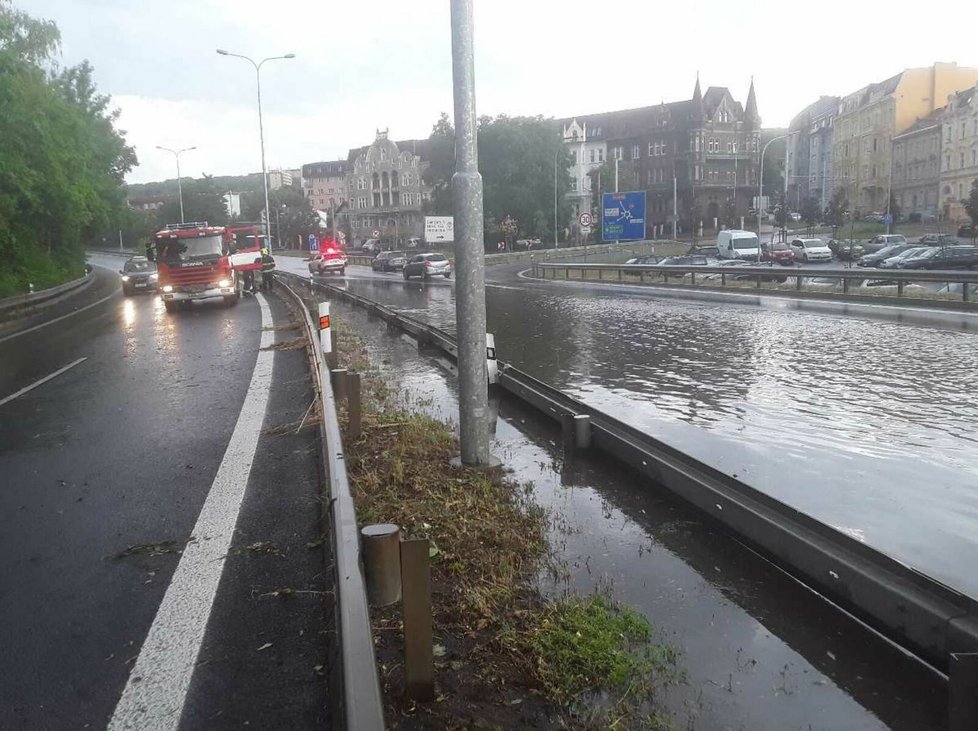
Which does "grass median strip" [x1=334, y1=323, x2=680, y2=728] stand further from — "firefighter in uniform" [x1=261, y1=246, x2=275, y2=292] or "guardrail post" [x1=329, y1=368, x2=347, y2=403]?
"firefighter in uniform" [x1=261, y1=246, x2=275, y2=292]

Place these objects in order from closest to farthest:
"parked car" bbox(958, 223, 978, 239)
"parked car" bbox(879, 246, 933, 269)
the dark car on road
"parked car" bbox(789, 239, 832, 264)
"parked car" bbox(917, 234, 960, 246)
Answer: "parked car" bbox(879, 246, 933, 269), the dark car on road, "parked car" bbox(917, 234, 960, 246), "parked car" bbox(789, 239, 832, 264), "parked car" bbox(958, 223, 978, 239)

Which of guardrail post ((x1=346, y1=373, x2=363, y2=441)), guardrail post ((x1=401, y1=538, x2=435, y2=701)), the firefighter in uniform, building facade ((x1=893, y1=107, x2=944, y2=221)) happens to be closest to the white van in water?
the firefighter in uniform

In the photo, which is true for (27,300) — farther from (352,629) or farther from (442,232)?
(352,629)

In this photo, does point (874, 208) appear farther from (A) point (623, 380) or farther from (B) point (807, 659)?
(B) point (807, 659)

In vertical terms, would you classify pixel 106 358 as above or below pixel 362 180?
below

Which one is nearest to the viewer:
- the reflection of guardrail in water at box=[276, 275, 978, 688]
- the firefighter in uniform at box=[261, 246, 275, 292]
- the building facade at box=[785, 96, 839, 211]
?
the reflection of guardrail in water at box=[276, 275, 978, 688]

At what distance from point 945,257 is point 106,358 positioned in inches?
1513

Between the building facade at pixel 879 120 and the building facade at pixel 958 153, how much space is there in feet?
26.3

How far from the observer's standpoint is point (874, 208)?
9800 cm

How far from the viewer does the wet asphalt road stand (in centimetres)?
381

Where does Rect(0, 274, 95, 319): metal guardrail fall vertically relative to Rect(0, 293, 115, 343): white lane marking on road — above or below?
above

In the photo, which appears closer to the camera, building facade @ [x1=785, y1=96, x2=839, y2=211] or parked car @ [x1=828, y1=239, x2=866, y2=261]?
parked car @ [x1=828, y1=239, x2=866, y2=261]

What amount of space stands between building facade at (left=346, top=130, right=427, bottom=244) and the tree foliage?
76372 mm

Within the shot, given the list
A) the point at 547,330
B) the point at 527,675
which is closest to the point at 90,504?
the point at 527,675
